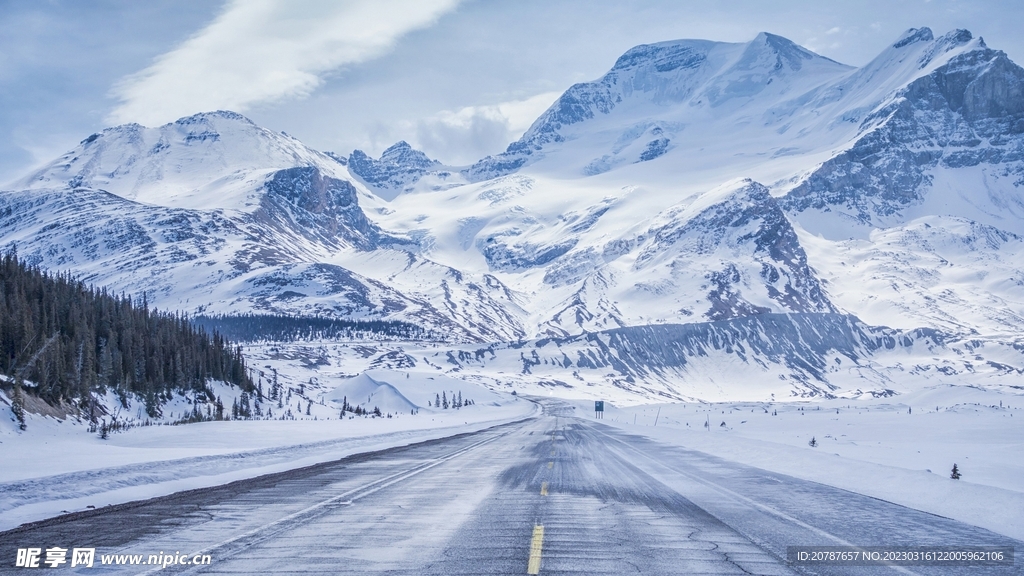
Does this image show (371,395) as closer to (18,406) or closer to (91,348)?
(91,348)

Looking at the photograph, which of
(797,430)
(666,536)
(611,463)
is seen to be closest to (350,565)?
(666,536)

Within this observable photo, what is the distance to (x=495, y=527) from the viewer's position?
12.3 m

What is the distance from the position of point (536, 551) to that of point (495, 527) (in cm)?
190

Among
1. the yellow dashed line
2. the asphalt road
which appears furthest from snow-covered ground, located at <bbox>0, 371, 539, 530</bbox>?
the yellow dashed line

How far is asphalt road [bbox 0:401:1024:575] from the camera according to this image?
9.88m

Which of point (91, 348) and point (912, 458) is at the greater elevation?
point (91, 348)

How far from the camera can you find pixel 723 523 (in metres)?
12.9

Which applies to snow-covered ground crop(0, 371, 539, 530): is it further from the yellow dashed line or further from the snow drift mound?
the snow drift mound

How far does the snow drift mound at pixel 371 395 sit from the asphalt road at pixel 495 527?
3460 inches

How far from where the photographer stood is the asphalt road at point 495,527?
988cm

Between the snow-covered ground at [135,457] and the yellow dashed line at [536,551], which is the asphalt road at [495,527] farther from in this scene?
the snow-covered ground at [135,457]

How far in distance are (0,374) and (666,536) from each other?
1414 inches

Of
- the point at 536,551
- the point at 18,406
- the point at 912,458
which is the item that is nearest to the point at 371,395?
the point at 18,406

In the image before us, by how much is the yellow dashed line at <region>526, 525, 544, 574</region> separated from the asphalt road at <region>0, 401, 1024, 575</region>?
0.09 feet
